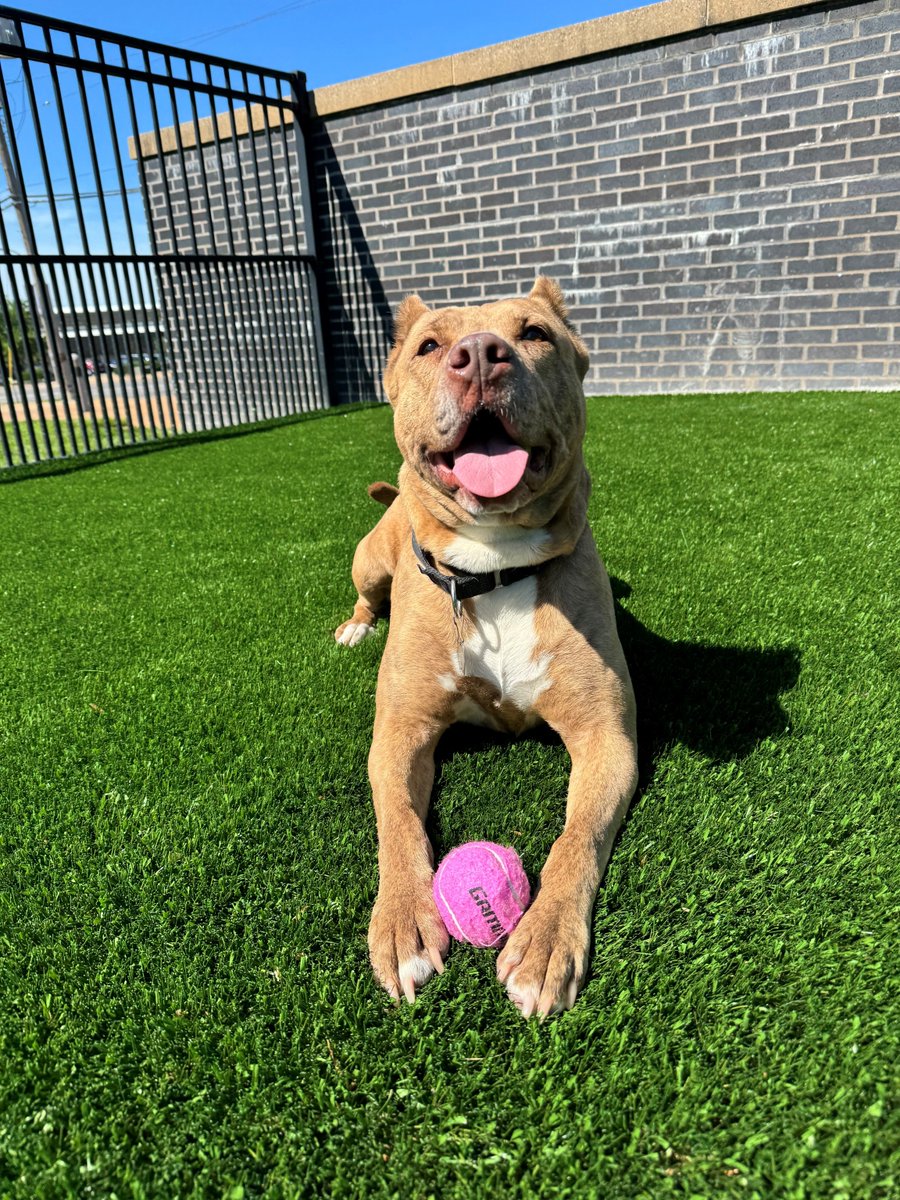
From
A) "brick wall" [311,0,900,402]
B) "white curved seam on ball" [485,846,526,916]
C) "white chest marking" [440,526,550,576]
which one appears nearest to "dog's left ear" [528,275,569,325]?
"white chest marking" [440,526,550,576]

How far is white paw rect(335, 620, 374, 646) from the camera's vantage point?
3312 millimetres

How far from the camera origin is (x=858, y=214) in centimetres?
776

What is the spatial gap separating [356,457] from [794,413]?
408 cm

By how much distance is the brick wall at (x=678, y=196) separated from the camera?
25.1 ft

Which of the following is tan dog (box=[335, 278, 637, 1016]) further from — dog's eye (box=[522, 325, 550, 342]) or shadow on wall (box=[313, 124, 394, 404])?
shadow on wall (box=[313, 124, 394, 404])

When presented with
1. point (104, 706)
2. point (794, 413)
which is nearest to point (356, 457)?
point (794, 413)

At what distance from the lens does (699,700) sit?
261cm

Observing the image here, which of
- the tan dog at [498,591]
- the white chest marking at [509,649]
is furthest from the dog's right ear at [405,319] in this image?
the white chest marking at [509,649]

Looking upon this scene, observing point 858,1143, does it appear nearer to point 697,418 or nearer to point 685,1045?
point 685,1045

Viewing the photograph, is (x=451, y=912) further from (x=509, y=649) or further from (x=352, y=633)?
(x=352, y=633)

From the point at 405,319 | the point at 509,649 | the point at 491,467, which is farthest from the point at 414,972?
the point at 405,319

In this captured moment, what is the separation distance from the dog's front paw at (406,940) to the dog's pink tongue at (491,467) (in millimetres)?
1031

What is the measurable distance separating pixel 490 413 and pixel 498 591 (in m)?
0.54

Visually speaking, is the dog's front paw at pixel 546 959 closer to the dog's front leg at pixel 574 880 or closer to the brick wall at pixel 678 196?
the dog's front leg at pixel 574 880
